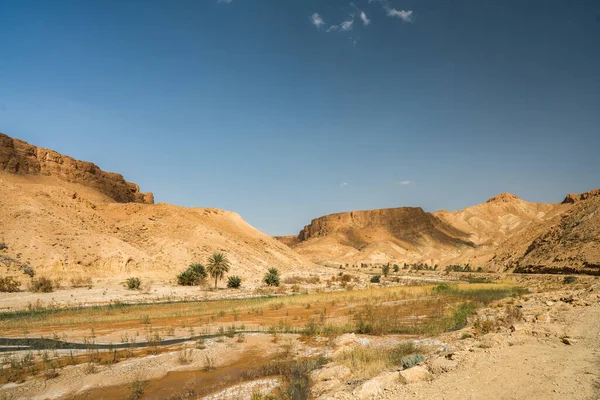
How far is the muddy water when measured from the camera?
937 cm

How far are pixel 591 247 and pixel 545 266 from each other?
6.20 metres

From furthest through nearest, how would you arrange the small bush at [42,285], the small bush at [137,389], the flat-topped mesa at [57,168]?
the flat-topped mesa at [57,168] → the small bush at [42,285] → the small bush at [137,389]

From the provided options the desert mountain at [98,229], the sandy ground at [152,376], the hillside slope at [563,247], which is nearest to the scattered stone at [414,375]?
the sandy ground at [152,376]

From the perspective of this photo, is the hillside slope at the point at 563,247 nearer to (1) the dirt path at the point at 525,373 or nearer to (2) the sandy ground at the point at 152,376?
(1) the dirt path at the point at 525,373

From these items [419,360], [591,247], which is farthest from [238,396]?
[591,247]

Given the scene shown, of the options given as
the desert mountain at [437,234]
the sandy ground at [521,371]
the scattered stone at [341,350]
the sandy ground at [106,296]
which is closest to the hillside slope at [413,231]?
the desert mountain at [437,234]

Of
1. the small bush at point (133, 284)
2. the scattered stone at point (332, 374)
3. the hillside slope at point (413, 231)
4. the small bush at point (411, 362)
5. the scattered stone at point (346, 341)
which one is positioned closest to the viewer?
the small bush at point (411, 362)

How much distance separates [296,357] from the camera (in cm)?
1252

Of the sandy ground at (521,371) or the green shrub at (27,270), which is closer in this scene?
the sandy ground at (521,371)

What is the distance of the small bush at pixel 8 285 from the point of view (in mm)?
34875

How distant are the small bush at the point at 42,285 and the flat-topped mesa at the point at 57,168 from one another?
1585 inches

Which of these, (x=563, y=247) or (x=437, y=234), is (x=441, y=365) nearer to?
(x=563, y=247)

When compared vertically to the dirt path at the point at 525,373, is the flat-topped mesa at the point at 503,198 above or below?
above

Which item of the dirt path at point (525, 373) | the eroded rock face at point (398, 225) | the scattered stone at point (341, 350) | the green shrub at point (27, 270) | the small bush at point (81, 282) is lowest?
the small bush at point (81, 282)
